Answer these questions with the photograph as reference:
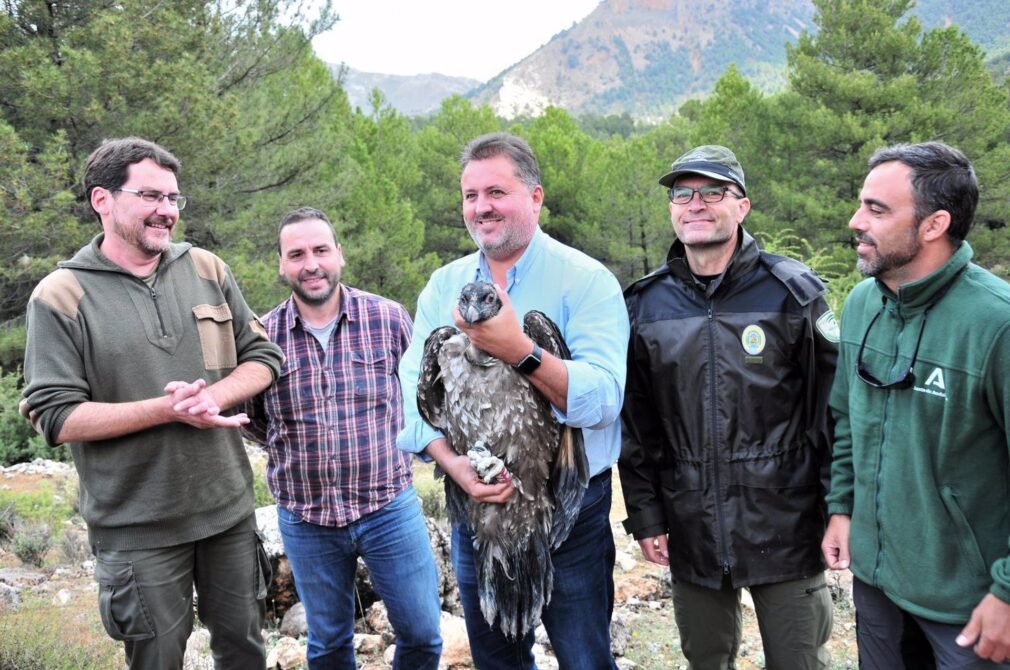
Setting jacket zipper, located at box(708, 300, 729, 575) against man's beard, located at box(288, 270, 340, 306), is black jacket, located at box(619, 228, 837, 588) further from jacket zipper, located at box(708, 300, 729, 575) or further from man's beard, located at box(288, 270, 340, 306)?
man's beard, located at box(288, 270, 340, 306)

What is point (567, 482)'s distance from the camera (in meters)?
2.54

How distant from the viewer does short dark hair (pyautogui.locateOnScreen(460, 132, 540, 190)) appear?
2.51m

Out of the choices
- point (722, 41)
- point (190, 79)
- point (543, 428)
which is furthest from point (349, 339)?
point (722, 41)

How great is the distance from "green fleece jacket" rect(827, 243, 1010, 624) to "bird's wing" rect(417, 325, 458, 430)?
1.49 m

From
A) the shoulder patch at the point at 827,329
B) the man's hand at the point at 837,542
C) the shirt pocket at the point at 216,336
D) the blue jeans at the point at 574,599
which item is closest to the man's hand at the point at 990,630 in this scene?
the man's hand at the point at 837,542

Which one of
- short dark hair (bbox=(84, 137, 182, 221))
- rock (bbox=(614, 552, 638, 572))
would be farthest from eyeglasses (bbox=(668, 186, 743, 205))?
rock (bbox=(614, 552, 638, 572))

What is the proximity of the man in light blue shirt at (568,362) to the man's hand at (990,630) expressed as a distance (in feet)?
3.77

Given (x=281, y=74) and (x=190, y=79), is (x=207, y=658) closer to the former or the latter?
(x=190, y=79)

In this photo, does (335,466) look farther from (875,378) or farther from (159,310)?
(875,378)

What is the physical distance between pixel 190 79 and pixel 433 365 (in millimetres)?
10454

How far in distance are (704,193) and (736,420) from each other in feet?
3.03

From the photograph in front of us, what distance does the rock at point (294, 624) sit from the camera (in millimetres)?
4746

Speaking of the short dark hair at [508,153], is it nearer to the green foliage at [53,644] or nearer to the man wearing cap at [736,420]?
the man wearing cap at [736,420]

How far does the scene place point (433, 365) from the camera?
2.58 m
